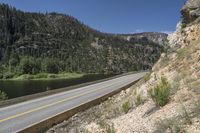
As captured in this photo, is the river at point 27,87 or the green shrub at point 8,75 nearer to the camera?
the river at point 27,87

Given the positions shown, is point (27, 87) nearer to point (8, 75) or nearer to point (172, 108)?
point (8, 75)

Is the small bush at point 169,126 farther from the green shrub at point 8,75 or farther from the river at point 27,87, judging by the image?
the green shrub at point 8,75

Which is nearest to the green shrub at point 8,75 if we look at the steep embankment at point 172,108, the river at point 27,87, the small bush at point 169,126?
the river at point 27,87

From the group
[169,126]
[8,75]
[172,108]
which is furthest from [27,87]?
[169,126]

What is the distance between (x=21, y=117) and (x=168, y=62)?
753 cm

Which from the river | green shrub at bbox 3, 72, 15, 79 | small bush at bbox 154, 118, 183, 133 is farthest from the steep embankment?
green shrub at bbox 3, 72, 15, 79

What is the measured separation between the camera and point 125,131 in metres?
7.27

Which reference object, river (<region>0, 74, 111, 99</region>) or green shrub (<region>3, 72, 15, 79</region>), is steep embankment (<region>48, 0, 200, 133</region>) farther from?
green shrub (<region>3, 72, 15, 79</region>)

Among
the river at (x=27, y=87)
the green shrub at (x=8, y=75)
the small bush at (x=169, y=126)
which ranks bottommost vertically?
→ the river at (x=27, y=87)

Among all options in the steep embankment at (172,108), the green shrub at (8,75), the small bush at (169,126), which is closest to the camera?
the small bush at (169,126)

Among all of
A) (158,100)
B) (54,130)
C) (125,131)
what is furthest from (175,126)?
(54,130)

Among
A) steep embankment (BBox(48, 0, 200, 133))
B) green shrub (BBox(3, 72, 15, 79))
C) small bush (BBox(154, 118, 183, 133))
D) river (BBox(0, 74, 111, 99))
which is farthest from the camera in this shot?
green shrub (BBox(3, 72, 15, 79))

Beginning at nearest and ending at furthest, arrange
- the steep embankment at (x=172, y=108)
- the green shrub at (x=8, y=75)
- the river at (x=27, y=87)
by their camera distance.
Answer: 1. the steep embankment at (x=172, y=108)
2. the river at (x=27, y=87)
3. the green shrub at (x=8, y=75)

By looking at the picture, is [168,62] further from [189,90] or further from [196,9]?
[189,90]
